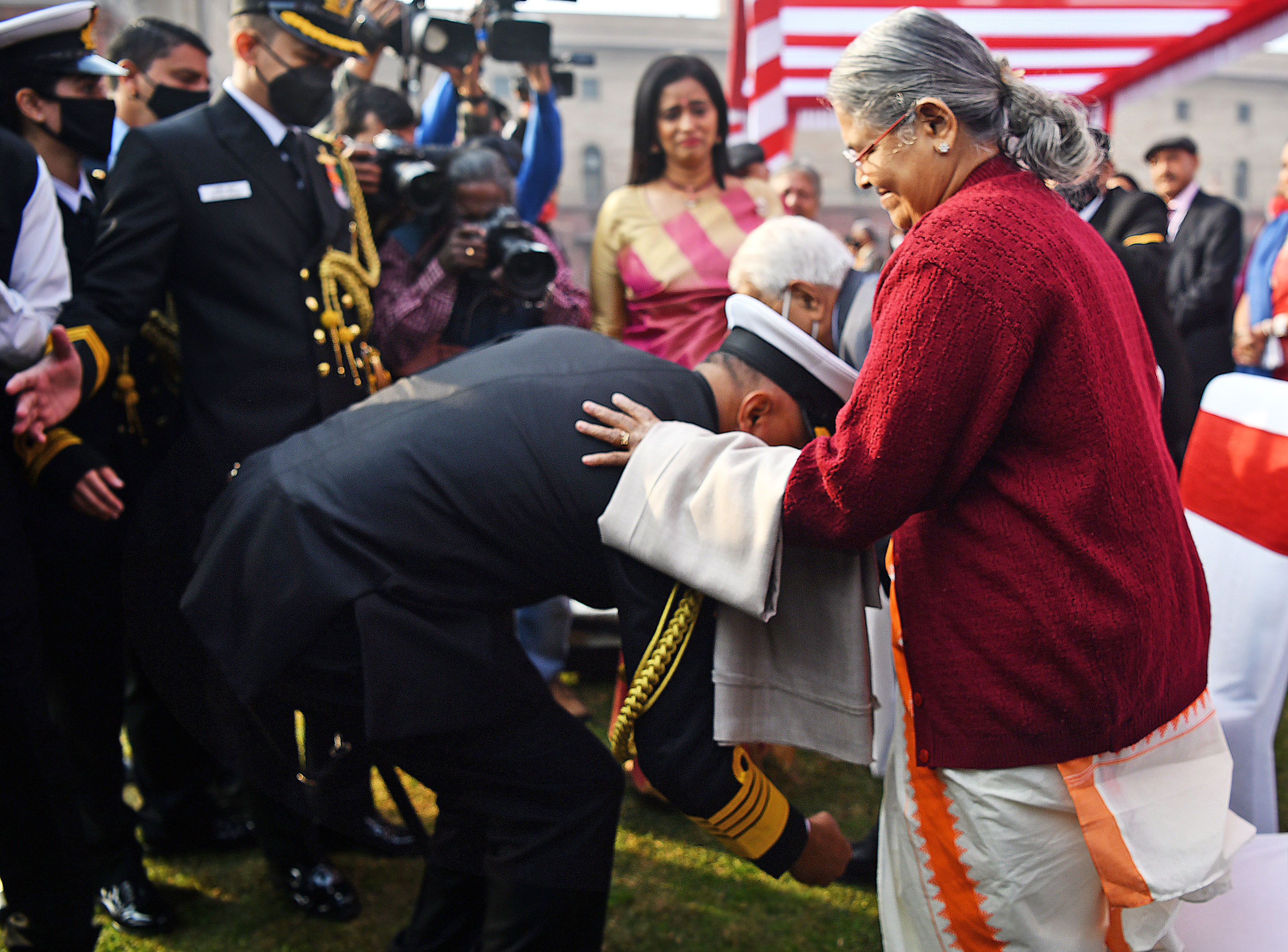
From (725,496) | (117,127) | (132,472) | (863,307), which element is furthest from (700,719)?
(117,127)

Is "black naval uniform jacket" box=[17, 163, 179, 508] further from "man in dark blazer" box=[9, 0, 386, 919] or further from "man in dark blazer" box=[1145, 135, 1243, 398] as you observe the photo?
"man in dark blazer" box=[1145, 135, 1243, 398]

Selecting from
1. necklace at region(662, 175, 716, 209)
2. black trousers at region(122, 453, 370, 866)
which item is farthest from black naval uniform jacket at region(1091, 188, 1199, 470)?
black trousers at region(122, 453, 370, 866)

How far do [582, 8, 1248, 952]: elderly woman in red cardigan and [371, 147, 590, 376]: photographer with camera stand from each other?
1.46 meters

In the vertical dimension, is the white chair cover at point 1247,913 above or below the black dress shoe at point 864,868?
above

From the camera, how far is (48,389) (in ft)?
6.21

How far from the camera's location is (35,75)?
2158 millimetres

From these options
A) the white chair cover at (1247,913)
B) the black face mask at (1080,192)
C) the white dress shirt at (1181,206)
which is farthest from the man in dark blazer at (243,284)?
the white dress shirt at (1181,206)

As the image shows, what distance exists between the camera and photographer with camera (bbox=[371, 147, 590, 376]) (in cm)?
272

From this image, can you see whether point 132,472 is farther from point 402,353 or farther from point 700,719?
point 700,719

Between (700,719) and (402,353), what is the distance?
168 centimetres

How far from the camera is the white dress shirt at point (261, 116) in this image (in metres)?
2.34

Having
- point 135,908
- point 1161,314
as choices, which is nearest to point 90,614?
point 135,908

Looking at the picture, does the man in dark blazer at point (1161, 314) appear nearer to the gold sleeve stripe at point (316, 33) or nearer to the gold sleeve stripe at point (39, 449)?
the gold sleeve stripe at point (316, 33)

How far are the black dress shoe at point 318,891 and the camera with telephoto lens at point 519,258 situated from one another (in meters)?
1.52
